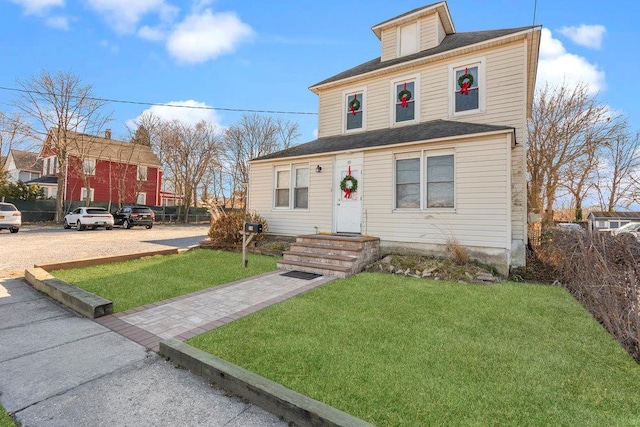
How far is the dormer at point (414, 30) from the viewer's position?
10180mm

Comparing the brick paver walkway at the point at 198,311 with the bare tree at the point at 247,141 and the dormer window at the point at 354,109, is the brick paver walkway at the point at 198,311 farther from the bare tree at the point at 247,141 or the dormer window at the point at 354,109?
the bare tree at the point at 247,141

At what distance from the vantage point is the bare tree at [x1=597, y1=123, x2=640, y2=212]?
65.4 ft

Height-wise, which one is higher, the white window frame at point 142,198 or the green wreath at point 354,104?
the green wreath at point 354,104

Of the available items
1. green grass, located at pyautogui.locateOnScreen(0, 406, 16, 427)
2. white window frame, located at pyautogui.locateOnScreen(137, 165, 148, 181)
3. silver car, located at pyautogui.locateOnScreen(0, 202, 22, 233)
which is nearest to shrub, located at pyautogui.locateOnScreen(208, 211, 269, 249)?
green grass, located at pyautogui.locateOnScreen(0, 406, 16, 427)

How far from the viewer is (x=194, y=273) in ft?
22.1

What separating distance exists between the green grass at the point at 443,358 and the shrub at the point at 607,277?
189 mm

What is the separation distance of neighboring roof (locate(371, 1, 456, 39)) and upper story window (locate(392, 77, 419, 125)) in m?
2.54

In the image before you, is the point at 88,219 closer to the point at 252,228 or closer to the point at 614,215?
the point at 252,228

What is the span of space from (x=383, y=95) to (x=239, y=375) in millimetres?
10089

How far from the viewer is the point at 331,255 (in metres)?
7.38

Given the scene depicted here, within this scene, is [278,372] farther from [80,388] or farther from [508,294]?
[508,294]

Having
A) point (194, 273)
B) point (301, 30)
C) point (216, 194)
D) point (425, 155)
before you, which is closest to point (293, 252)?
point (194, 273)

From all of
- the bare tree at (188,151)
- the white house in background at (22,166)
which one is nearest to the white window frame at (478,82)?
the bare tree at (188,151)

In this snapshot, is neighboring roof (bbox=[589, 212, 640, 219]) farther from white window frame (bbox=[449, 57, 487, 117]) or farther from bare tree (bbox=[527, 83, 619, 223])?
white window frame (bbox=[449, 57, 487, 117])
